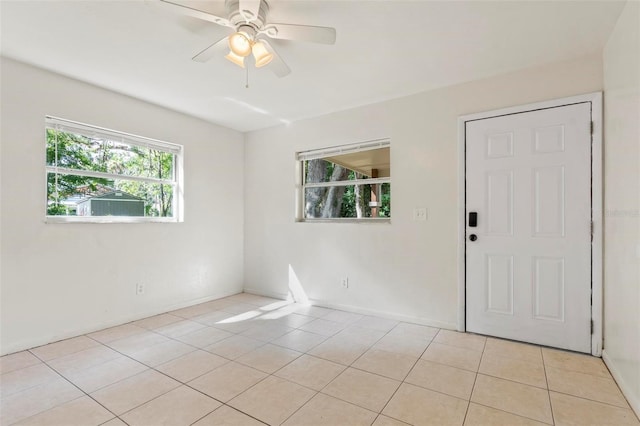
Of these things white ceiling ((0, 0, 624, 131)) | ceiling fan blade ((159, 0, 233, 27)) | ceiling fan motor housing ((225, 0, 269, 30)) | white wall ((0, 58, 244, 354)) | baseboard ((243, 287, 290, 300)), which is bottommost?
baseboard ((243, 287, 290, 300))

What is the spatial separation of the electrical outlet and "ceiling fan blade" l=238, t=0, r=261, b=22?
2.26 metres

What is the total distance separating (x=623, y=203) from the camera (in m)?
2.00

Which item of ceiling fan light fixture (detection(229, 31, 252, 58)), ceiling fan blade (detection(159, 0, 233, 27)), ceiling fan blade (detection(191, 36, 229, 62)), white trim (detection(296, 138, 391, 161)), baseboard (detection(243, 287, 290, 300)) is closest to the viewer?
ceiling fan blade (detection(159, 0, 233, 27))

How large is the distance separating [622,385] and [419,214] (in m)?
1.86

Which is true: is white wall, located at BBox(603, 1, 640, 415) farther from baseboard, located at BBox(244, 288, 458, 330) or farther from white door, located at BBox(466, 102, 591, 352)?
baseboard, located at BBox(244, 288, 458, 330)

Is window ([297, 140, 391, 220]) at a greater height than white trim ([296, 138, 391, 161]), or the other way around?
white trim ([296, 138, 391, 161])

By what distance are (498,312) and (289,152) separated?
118 inches

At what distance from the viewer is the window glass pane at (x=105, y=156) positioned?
2818mm

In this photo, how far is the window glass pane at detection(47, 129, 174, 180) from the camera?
2.82 m

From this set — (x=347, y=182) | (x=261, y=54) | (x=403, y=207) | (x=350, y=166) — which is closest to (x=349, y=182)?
(x=347, y=182)

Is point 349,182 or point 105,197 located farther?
point 349,182

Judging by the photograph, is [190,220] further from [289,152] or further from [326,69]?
[326,69]

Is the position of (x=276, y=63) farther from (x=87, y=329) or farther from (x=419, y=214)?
(x=87, y=329)

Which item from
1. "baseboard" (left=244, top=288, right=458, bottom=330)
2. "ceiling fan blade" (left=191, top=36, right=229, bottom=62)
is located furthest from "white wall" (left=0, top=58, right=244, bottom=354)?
"ceiling fan blade" (left=191, top=36, right=229, bottom=62)
